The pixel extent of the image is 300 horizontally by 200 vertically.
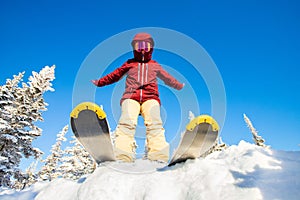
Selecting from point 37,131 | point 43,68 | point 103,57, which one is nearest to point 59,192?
point 103,57

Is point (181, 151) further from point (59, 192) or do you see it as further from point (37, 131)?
point (37, 131)

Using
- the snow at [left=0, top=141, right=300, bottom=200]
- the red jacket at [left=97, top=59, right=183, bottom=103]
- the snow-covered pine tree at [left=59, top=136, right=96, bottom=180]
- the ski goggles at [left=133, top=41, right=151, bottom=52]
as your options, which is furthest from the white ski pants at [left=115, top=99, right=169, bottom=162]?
the snow-covered pine tree at [left=59, top=136, right=96, bottom=180]

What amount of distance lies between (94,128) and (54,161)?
1035 inches

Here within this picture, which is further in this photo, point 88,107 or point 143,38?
point 143,38

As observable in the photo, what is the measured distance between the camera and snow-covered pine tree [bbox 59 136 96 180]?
77.6ft

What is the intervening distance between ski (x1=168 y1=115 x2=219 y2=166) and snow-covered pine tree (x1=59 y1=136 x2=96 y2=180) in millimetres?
20065

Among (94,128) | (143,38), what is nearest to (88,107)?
(94,128)

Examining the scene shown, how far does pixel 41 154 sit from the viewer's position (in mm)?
15281

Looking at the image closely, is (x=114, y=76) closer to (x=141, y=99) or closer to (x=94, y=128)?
(x=141, y=99)

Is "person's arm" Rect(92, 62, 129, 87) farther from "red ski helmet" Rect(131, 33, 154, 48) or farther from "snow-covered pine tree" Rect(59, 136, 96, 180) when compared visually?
"snow-covered pine tree" Rect(59, 136, 96, 180)

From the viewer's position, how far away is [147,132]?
17.9 ft

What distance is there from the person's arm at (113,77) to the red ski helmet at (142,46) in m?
0.41

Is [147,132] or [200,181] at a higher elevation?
[147,132]

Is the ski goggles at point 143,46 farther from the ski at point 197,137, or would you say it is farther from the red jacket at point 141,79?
the ski at point 197,137
